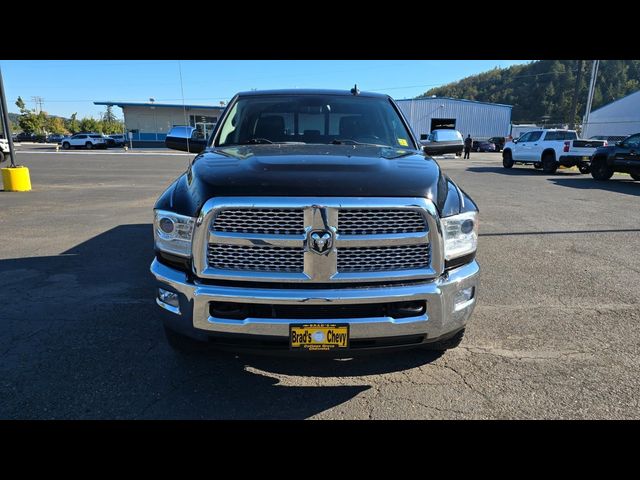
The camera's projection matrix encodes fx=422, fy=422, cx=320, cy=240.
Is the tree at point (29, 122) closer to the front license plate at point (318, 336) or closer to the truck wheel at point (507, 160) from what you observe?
the truck wheel at point (507, 160)

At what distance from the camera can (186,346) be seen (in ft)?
8.46

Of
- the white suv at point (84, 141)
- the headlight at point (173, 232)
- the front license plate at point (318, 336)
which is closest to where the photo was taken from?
Answer: the front license plate at point (318, 336)

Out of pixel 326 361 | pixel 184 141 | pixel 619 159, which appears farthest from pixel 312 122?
pixel 619 159

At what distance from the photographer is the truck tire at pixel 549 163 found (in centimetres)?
1858

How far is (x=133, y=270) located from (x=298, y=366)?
9.89 feet

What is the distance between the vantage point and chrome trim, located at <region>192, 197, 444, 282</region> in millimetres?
2225

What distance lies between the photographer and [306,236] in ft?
7.35

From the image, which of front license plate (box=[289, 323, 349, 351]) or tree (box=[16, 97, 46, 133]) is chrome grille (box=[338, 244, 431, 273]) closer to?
front license plate (box=[289, 323, 349, 351])

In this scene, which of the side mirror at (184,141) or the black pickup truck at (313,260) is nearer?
the black pickup truck at (313,260)

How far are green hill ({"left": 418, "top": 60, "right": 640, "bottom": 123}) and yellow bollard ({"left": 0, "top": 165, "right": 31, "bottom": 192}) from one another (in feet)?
351

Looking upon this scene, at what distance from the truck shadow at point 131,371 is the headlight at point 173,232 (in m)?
0.68

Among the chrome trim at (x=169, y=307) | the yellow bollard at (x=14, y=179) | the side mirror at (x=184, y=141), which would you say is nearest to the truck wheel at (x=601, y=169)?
the side mirror at (x=184, y=141)
